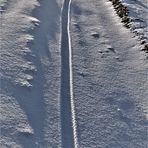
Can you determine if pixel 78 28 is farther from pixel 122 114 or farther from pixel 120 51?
pixel 122 114

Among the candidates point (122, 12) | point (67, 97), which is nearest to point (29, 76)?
point (67, 97)

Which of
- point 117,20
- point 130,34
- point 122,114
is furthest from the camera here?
point 117,20

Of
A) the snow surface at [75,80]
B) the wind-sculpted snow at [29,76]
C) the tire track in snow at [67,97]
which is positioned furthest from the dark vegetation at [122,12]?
the wind-sculpted snow at [29,76]

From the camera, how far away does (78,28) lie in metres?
15.8

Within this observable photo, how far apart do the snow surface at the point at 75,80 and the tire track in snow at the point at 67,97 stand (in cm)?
8

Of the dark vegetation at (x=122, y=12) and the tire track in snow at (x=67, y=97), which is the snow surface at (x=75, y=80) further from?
the dark vegetation at (x=122, y=12)

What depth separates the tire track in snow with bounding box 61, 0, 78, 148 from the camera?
9.32 m

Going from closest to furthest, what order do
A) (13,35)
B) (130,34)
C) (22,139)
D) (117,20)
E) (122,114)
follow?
1. (22,139)
2. (122,114)
3. (13,35)
4. (130,34)
5. (117,20)

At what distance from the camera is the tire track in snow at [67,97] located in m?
9.32

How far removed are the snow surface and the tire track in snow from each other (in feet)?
0.26

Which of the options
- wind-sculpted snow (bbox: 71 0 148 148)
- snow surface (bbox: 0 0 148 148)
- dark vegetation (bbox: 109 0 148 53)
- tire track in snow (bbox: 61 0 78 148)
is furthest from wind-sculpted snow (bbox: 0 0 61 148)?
dark vegetation (bbox: 109 0 148 53)

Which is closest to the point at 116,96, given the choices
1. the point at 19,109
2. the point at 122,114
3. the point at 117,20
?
the point at 122,114

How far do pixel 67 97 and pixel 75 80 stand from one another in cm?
105

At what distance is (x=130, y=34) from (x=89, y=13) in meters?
3.03
